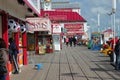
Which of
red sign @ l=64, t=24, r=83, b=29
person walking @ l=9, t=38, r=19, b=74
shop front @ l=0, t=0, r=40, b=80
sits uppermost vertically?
red sign @ l=64, t=24, r=83, b=29

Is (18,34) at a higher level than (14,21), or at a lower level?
lower

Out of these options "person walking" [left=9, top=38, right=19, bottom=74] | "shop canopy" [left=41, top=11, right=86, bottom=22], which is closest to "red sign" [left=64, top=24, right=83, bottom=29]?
"shop canopy" [left=41, top=11, right=86, bottom=22]

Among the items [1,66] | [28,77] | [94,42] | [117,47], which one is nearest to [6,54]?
[1,66]

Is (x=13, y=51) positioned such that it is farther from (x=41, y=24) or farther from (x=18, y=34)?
(x=41, y=24)

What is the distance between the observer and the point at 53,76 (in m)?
16.4

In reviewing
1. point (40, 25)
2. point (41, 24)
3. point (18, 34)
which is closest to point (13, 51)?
point (18, 34)

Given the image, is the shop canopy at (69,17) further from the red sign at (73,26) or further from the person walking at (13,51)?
the person walking at (13,51)

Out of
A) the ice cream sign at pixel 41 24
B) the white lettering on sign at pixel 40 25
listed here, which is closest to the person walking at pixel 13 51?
the ice cream sign at pixel 41 24

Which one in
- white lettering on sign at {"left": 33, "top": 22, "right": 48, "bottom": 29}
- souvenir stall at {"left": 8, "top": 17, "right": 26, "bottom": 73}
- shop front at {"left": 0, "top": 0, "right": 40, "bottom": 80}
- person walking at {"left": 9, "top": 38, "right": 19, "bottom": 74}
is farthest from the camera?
white lettering on sign at {"left": 33, "top": 22, "right": 48, "bottom": 29}

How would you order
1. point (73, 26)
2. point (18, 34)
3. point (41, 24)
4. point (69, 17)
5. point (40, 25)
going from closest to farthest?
point (18, 34) → point (41, 24) → point (40, 25) → point (69, 17) → point (73, 26)

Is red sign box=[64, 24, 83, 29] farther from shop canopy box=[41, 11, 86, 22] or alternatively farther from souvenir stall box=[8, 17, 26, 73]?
souvenir stall box=[8, 17, 26, 73]

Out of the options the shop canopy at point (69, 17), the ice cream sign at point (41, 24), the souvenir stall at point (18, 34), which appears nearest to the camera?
the souvenir stall at point (18, 34)

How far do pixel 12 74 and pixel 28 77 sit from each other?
4.52 ft

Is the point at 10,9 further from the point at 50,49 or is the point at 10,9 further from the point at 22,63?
the point at 50,49
